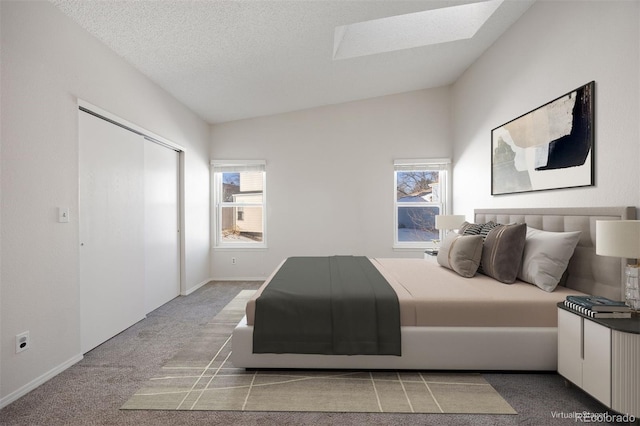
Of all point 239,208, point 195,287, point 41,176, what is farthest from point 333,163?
point 41,176

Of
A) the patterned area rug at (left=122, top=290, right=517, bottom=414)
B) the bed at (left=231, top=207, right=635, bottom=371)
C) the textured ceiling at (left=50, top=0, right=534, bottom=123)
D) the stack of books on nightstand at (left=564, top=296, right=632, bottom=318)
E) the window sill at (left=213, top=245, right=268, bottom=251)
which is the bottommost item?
the patterned area rug at (left=122, top=290, right=517, bottom=414)

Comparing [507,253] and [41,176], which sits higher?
[41,176]

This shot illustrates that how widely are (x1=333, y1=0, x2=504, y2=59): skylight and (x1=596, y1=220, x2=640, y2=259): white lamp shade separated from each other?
2.46 metres

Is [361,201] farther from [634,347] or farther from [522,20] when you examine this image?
[634,347]

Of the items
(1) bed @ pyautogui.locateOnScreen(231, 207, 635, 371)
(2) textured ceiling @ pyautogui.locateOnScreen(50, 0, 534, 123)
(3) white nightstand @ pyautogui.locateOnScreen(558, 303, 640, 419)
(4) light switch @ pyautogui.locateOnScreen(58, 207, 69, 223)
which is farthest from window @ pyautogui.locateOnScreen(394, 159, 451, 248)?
(4) light switch @ pyautogui.locateOnScreen(58, 207, 69, 223)

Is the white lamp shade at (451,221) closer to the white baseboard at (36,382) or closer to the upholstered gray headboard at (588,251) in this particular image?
the upholstered gray headboard at (588,251)

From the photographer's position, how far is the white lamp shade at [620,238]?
5.78 feet

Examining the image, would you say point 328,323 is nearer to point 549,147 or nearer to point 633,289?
point 633,289

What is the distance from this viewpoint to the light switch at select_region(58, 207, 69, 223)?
239cm

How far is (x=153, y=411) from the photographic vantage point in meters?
1.86

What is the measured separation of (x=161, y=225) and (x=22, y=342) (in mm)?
2058

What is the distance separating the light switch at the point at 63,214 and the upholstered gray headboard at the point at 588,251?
12.5 ft

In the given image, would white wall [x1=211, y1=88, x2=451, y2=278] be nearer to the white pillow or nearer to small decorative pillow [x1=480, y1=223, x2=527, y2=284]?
small decorative pillow [x1=480, y1=223, x2=527, y2=284]

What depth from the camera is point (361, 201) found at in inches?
209
